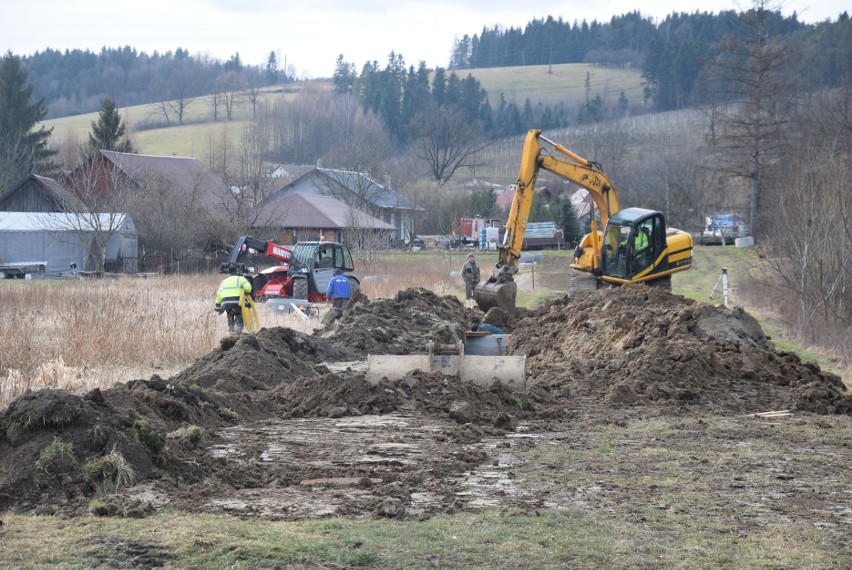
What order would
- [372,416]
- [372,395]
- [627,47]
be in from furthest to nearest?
1. [627,47]
2. [372,395]
3. [372,416]

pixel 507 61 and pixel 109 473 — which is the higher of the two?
Answer: pixel 507 61

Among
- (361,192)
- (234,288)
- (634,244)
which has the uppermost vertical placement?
(361,192)

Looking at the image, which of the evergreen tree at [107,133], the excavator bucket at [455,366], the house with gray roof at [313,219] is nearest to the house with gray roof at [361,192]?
the house with gray roof at [313,219]

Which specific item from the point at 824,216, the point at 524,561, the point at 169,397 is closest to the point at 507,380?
the point at 169,397

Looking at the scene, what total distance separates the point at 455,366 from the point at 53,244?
125 ft

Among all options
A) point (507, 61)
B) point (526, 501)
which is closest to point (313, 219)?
point (526, 501)

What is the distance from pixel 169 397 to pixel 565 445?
14.3 feet

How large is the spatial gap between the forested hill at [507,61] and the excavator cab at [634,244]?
2859 inches

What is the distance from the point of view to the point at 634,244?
26.1 meters

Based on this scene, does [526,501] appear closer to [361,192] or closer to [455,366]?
[455,366]

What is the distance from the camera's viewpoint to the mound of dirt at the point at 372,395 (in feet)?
28.3

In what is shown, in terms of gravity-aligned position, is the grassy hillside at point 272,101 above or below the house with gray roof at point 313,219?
above

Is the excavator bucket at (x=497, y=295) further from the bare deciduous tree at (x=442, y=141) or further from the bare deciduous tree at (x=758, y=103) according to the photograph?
the bare deciduous tree at (x=442, y=141)

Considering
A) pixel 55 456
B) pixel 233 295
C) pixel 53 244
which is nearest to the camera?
pixel 55 456
